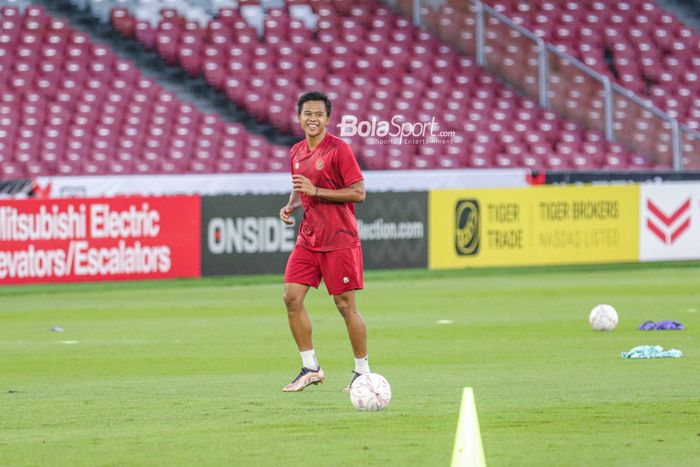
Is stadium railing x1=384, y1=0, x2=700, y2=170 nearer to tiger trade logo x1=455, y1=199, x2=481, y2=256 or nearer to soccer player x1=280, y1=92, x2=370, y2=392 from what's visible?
tiger trade logo x1=455, y1=199, x2=481, y2=256

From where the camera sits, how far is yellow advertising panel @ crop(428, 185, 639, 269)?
27250 mm

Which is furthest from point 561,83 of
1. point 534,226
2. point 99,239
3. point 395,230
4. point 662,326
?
point 662,326

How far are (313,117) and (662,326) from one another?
7.16m

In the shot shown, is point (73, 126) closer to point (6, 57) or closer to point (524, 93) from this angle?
point (6, 57)

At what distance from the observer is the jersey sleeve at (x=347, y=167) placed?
1128 cm

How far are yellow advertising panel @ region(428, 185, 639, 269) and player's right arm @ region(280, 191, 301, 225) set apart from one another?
50.0 ft

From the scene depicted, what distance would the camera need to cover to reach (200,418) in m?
10.1

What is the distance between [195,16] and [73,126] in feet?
16.1

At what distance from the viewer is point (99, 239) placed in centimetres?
2422

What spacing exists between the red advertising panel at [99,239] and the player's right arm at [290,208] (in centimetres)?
1247

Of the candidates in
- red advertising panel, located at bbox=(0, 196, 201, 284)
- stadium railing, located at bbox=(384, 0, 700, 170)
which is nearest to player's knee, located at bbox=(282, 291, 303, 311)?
red advertising panel, located at bbox=(0, 196, 201, 284)

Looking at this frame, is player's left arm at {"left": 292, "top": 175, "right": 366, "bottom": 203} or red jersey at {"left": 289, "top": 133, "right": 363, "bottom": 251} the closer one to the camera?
player's left arm at {"left": 292, "top": 175, "right": 366, "bottom": 203}

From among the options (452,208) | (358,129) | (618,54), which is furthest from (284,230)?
(618,54)

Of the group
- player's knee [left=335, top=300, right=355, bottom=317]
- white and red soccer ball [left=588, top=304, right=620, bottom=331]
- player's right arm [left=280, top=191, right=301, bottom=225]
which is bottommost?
white and red soccer ball [left=588, top=304, right=620, bottom=331]
